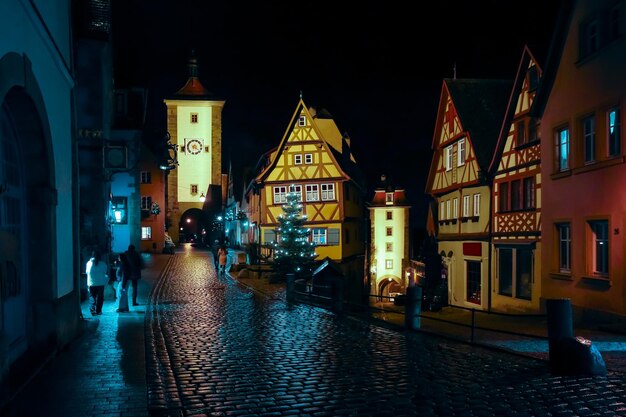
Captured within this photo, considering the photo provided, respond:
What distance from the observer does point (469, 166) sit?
27766 millimetres

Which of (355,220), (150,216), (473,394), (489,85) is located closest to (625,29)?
(473,394)

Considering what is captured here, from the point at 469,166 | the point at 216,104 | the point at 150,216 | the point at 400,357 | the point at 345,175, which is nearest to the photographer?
the point at 400,357

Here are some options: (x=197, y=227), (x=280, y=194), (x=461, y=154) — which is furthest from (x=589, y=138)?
(x=197, y=227)

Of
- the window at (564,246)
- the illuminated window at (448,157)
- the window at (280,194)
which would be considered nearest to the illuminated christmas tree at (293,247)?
the illuminated window at (448,157)

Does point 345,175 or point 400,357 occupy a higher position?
point 345,175

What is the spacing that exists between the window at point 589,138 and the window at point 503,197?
6884mm

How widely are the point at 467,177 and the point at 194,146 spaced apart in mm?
48787

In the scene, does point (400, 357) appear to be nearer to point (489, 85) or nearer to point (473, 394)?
point (473, 394)

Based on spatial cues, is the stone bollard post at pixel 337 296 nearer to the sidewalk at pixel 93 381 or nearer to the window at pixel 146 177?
the sidewalk at pixel 93 381

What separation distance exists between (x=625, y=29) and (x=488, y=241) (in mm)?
11814

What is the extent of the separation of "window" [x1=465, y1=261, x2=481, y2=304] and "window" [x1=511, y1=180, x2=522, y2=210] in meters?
4.12

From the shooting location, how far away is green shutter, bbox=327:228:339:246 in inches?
1673

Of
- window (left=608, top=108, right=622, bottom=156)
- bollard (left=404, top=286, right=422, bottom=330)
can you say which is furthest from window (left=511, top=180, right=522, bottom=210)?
bollard (left=404, top=286, right=422, bottom=330)

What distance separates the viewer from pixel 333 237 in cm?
4259
